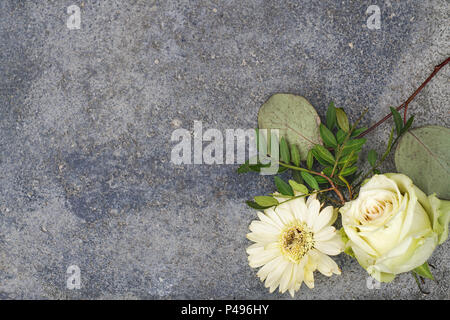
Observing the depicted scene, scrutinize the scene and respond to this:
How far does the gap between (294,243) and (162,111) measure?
422 millimetres

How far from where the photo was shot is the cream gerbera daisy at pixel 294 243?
0.77m

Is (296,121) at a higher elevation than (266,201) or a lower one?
higher

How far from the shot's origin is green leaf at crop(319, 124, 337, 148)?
0.78 m

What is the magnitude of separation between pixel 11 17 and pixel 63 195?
0.44 m

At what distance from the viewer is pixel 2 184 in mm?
896

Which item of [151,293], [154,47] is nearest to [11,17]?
[154,47]

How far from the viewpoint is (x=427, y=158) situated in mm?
779

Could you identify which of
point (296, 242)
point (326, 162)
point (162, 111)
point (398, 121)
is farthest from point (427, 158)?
point (162, 111)

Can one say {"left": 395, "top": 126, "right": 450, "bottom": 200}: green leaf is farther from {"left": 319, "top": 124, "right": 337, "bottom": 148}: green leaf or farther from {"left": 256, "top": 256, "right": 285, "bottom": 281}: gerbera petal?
{"left": 256, "top": 256, "right": 285, "bottom": 281}: gerbera petal

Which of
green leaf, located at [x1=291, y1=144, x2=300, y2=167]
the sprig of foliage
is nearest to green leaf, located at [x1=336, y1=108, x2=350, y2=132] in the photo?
the sprig of foliage

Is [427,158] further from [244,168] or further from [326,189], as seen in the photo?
[244,168]
